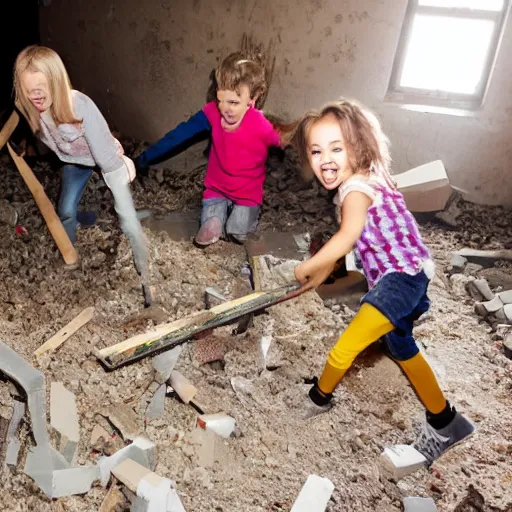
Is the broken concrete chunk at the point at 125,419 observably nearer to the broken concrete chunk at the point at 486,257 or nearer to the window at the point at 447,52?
the broken concrete chunk at the point at 486,257

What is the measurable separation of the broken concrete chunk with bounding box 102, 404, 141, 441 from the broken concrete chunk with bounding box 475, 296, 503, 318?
98.8 inches

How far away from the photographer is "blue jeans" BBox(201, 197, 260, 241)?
4.30 meters

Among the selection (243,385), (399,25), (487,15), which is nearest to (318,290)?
(243,385)

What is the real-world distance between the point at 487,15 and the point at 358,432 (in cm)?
365

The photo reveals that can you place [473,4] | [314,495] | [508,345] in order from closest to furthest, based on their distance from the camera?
[314,495] → [508,345] → [473,4]

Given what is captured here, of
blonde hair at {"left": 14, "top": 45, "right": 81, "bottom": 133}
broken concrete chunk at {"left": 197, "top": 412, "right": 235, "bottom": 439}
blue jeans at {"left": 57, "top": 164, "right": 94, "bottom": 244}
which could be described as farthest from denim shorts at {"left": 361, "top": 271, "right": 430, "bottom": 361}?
A: blue jeans at {"left": 57, "top": 164, "right": 94, "bottom": 244}

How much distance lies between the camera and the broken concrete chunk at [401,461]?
248 centimetres

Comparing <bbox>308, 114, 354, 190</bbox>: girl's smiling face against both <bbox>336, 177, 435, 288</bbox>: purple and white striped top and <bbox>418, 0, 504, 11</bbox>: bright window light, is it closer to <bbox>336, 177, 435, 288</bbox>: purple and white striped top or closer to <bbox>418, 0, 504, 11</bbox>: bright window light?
<bbox>336, 177, 435, 288</bbox>: purple and white striped top

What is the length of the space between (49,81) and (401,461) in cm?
266

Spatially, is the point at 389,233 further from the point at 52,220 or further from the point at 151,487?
the point at 52,220

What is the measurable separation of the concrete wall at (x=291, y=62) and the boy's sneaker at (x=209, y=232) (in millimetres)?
1333

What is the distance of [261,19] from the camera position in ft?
14.5

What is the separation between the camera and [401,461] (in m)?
2.49

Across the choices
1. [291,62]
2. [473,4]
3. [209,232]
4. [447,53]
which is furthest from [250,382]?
[473,4]
